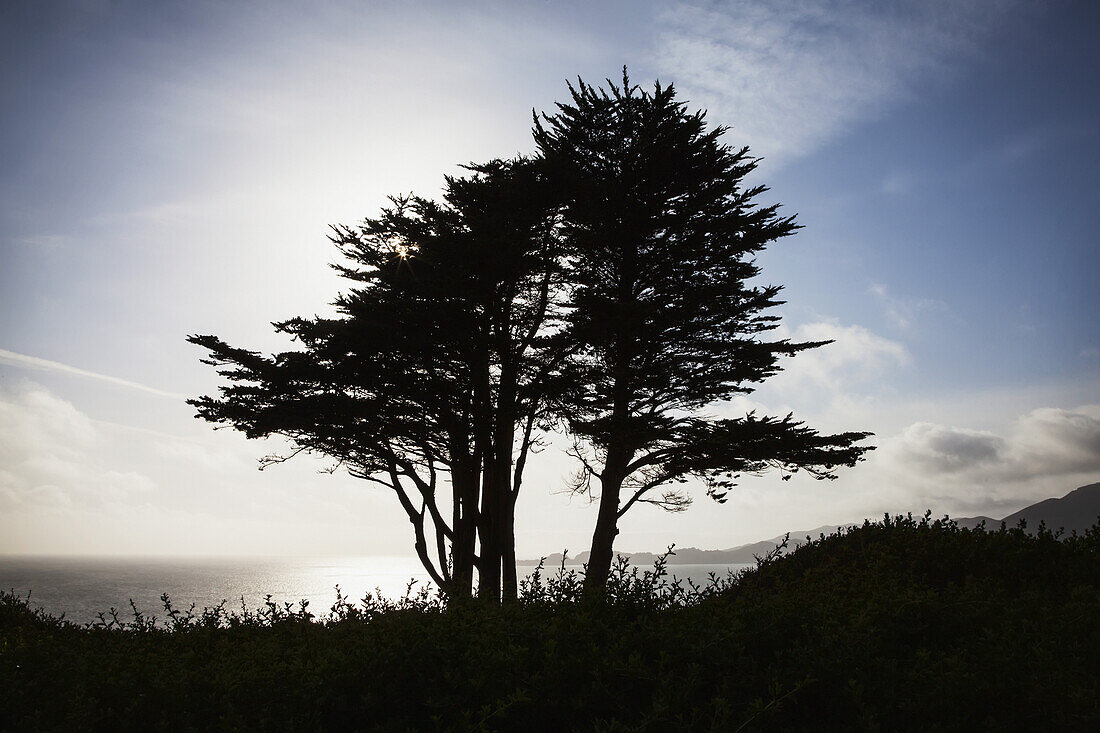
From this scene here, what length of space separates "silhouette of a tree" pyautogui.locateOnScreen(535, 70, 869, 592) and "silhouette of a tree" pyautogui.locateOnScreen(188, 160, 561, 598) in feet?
3.80

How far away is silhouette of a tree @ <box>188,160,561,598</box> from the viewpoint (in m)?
14.4

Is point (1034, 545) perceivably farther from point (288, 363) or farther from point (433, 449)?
point (288, 363)

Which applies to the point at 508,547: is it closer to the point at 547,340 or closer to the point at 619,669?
the point at 547,340

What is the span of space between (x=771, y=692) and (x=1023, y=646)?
2528mm

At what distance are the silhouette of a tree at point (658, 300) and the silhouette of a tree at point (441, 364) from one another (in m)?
1.16

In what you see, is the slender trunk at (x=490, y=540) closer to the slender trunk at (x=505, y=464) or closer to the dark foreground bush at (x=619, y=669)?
the slender trunk at (x=505, y=464)

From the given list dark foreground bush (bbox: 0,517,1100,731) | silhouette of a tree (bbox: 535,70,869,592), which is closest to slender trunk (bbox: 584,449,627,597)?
silhouette of a tree (bbox: 535,70,869,592)

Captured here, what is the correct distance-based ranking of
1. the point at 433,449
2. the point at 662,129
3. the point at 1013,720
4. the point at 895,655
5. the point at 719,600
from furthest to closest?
the point at 662,129 < the point at 433,449 < the point at 719,600 < the point at 895,655 < the point at 1013,720

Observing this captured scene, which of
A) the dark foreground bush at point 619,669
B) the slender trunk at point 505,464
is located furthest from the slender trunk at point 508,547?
the dark foreground bush at point 619,669

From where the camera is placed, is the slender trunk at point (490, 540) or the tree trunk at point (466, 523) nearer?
the slender trunk at point (490, 540)

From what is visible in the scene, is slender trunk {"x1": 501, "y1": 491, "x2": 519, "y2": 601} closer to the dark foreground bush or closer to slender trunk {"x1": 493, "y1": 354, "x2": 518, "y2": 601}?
slender trunk {"x1": 493, "y1": 354, "x2": 518, "y2": 601}

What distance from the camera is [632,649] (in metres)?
5.55

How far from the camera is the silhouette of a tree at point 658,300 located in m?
15.4

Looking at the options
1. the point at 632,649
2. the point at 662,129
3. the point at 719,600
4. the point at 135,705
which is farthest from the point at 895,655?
the point at 662,129
